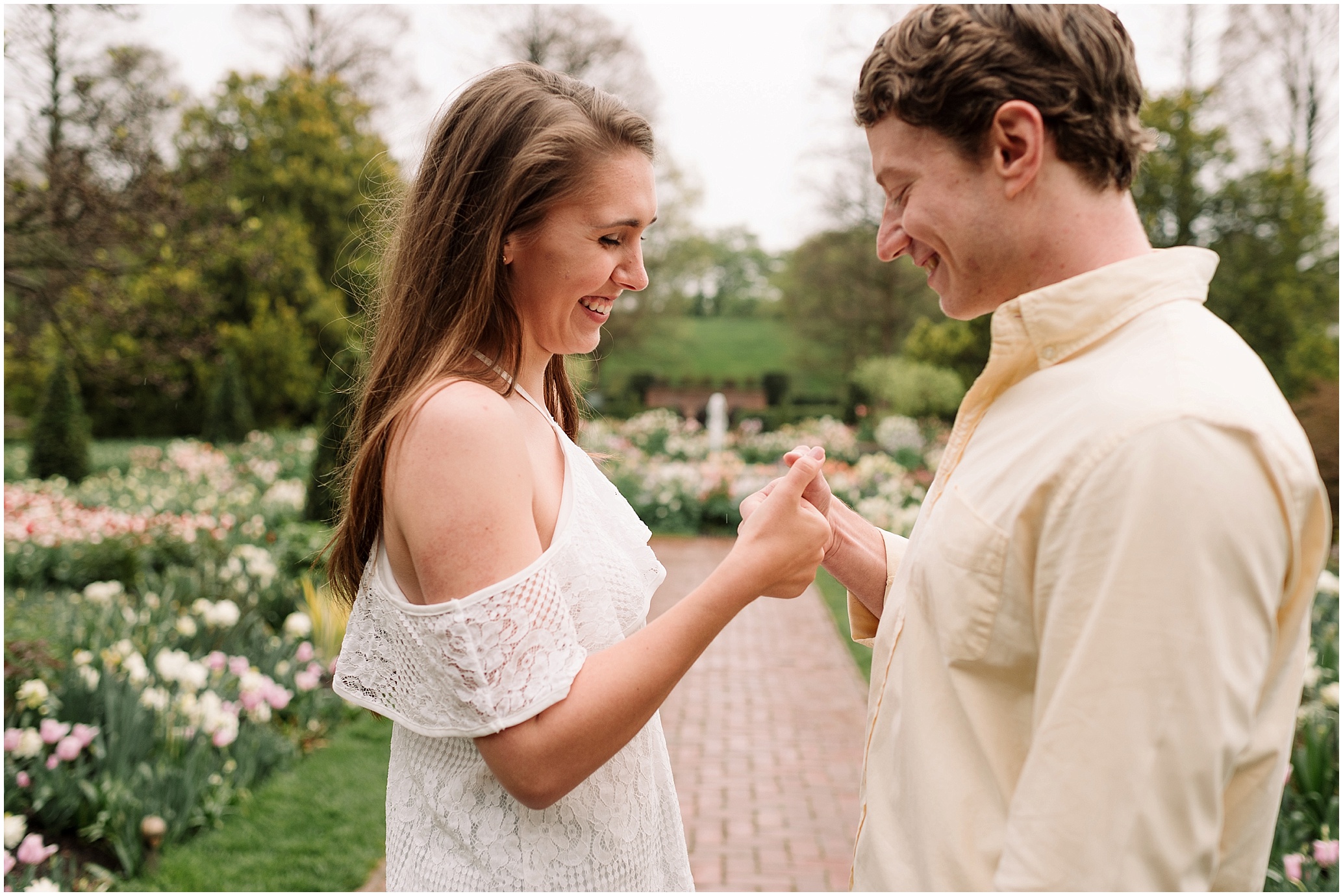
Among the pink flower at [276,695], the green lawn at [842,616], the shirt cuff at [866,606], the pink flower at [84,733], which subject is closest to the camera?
the shirt cuff at [866,606]

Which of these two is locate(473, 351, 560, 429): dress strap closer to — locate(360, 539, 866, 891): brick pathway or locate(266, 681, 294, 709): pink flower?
locate(360, 539, 866, 891): brick pathway

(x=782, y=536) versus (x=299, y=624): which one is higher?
(x=782, y=536)

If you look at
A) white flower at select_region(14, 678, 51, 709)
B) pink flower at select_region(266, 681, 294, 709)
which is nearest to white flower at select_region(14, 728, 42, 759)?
white flower at select_region(14, 678, 51, 709)

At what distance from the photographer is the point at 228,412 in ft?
64.6

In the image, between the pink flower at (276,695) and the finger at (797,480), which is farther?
the pink flower at (276,695)

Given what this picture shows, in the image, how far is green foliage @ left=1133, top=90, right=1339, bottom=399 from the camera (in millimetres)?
13562

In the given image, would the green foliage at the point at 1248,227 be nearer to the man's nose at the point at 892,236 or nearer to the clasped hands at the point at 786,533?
the man's nose at the point at 892,236

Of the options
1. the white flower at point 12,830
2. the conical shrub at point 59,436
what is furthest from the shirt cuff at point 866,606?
the conical shrub at point 59,436

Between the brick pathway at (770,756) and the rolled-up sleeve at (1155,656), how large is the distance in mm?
3183

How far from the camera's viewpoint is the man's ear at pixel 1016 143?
4.25 ft

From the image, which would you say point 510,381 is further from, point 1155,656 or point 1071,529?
point 1155,656

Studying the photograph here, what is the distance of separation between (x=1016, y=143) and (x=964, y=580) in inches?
24.3

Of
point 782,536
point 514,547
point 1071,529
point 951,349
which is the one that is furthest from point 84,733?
point 951,349

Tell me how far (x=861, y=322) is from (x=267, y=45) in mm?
18987
